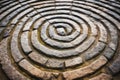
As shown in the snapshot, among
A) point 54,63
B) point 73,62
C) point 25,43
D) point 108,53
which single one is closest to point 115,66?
point 108,53

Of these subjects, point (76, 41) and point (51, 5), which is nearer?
point (76, 41)

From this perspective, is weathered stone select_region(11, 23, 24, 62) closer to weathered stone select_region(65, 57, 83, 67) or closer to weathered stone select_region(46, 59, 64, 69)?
weathered stone select_region(46, 59, 64, 69)

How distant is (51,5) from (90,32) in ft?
4.41

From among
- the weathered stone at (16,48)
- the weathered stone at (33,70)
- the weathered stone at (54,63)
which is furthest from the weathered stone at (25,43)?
the weathered stone at (54,63)

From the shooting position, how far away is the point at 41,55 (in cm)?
284

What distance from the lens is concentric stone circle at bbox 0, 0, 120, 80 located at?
2.61 metres

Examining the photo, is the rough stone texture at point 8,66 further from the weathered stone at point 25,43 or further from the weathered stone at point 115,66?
the weathered stone at point 115,66

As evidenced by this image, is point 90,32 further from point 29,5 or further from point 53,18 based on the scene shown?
point 29,5

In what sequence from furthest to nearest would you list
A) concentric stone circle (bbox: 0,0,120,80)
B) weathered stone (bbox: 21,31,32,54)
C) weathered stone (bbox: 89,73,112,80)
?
weathered stone (bbox: 21,31,32,54) → concentric stone circle (bbox: 0,0,120,80) → weathered stone (bbox: 89,73,112,80)

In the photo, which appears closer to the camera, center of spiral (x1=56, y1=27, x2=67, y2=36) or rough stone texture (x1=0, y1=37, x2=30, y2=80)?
rough stone texture (x1=0, y1=37, x2=30, y2=80)

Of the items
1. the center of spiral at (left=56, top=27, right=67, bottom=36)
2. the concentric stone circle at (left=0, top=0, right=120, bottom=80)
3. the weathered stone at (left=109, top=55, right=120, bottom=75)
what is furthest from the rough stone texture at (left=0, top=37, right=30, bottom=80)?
the weathered stone at (left=109, top=55, right=120, bottom=75)

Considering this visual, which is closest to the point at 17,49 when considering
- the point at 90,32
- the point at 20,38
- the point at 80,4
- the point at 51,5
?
the point at 20,38

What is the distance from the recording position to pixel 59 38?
315 cm

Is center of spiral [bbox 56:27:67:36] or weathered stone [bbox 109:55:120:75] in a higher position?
center of spiral [bbox 56:27:67:36]
